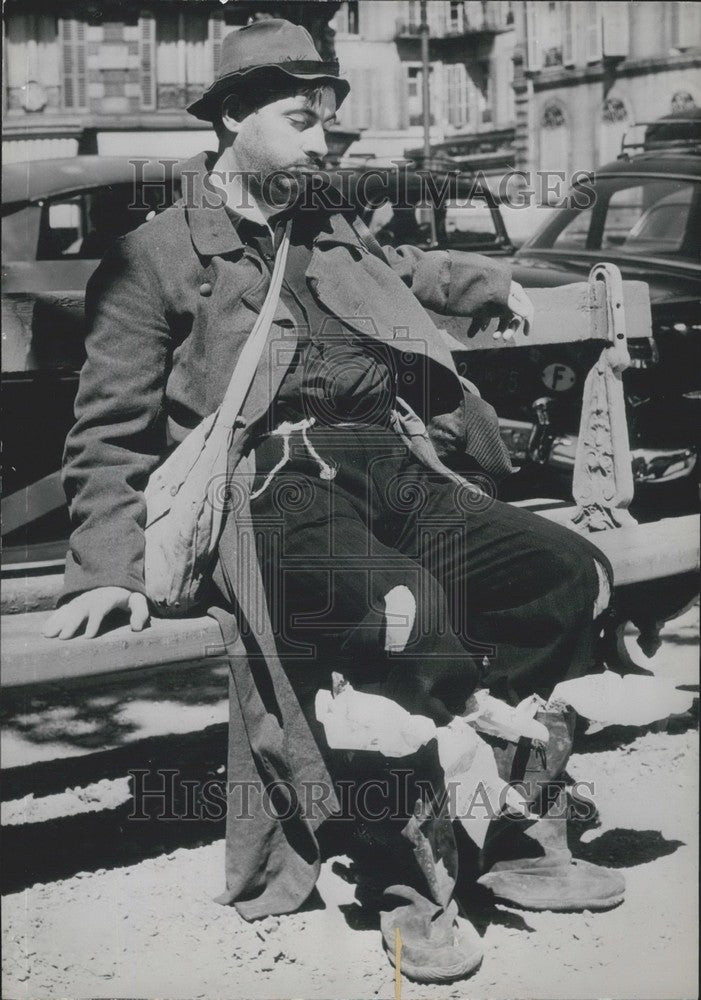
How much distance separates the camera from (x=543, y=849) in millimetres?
2879

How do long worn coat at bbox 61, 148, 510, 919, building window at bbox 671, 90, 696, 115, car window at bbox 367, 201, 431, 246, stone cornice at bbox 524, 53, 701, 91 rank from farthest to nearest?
car window at bbox 367, 201, 431, 246
building window at bbox 671, 90, 696, 115
stone cornice at bbox 524, 53, 701, 91
long worn coat at bbox 61, 148, 510, 919

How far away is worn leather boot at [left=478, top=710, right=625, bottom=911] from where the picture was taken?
2756 mm

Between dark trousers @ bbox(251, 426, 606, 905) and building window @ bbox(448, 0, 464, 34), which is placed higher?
building window @ bbox(448, 0, 464, 34)

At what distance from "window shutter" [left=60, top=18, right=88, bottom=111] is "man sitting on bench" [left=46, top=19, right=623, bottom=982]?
0.39 metres

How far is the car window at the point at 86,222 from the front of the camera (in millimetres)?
5816

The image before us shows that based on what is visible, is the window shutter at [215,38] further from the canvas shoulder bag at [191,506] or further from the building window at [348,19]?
the canvas shoulder bag at [191,506]

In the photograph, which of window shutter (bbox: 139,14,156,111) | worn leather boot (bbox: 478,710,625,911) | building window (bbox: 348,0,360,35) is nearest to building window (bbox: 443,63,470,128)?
building window (bbox: 348,0,360,35)

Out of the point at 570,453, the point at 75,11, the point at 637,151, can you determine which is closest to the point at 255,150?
the point at 75,11

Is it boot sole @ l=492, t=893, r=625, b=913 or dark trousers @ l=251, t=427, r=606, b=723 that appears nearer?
dark trousers @ l=251, t=427, r=606, b=723

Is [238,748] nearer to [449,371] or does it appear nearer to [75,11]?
[449,371]

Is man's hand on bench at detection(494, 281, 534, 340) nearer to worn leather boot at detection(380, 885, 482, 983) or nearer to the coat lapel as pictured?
the coat lapel

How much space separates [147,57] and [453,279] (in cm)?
98

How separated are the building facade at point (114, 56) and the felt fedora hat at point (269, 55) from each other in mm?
162

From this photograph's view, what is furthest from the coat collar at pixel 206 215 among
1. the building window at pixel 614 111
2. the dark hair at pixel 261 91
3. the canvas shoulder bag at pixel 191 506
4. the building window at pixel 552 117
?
the building window at pixel 614 111
